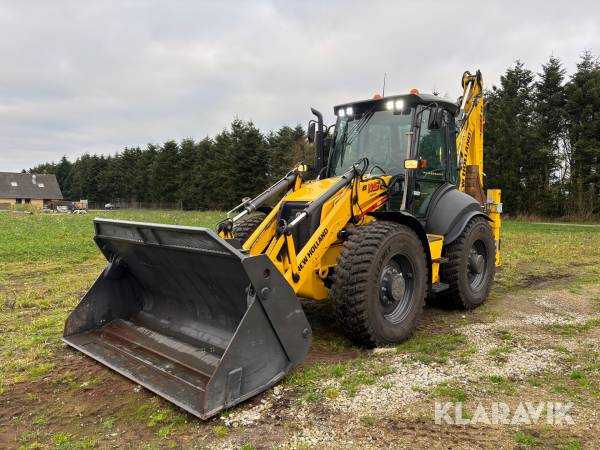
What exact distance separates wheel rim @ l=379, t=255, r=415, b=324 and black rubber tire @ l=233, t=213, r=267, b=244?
187cm

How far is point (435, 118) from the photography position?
5.70 meters

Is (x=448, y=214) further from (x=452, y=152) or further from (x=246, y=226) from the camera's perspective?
(x=246, y=226)

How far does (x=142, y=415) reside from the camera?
3.58m

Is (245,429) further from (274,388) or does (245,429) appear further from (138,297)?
(138,297)

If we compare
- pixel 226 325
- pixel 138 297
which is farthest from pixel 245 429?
pixel 138 297

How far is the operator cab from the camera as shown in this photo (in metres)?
5.88

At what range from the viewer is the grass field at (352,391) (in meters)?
3.25

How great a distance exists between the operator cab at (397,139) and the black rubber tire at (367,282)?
3.86 feet

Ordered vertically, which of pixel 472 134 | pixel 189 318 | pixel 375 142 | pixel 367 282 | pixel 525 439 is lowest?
pixel 525 439

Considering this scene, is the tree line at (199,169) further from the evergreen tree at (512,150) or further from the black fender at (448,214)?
the black fender at (448,214)

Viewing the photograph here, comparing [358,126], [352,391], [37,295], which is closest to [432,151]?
[358,126]

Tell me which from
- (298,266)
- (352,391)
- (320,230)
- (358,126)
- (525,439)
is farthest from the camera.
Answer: (358,126)

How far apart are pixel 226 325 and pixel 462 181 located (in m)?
4.80

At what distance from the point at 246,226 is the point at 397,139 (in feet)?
7.27
